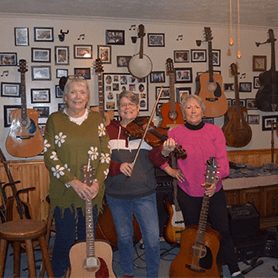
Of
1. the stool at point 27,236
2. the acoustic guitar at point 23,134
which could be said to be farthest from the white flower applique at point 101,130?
the acoustic guitar at point 23,134

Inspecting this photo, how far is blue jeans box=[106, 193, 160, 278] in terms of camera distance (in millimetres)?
2777

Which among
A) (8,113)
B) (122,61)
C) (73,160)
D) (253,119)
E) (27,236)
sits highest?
(122,61)

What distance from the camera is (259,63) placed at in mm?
5227

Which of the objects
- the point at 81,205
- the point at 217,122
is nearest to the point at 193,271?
the point at 81,205

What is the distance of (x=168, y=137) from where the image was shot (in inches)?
115

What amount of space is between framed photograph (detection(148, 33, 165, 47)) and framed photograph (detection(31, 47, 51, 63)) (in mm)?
1099

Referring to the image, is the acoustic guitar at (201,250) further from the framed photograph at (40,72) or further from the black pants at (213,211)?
the framed photograph at (40,72)

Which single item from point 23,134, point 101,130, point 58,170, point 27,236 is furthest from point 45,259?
point 23,134

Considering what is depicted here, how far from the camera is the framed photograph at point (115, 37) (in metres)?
4.70

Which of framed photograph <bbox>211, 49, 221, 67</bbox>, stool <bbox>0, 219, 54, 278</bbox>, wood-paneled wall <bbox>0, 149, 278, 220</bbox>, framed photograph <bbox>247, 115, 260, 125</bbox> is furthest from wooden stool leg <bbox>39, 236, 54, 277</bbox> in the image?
framed photograph <bbox>247, 115, 260, 125</bbox>

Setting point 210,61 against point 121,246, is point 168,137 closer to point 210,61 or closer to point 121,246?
point 121,246

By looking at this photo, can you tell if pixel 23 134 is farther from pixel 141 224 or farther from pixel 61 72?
pixel 141 224

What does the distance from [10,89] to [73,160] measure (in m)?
2.22

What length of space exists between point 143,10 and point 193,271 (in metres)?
2.59
